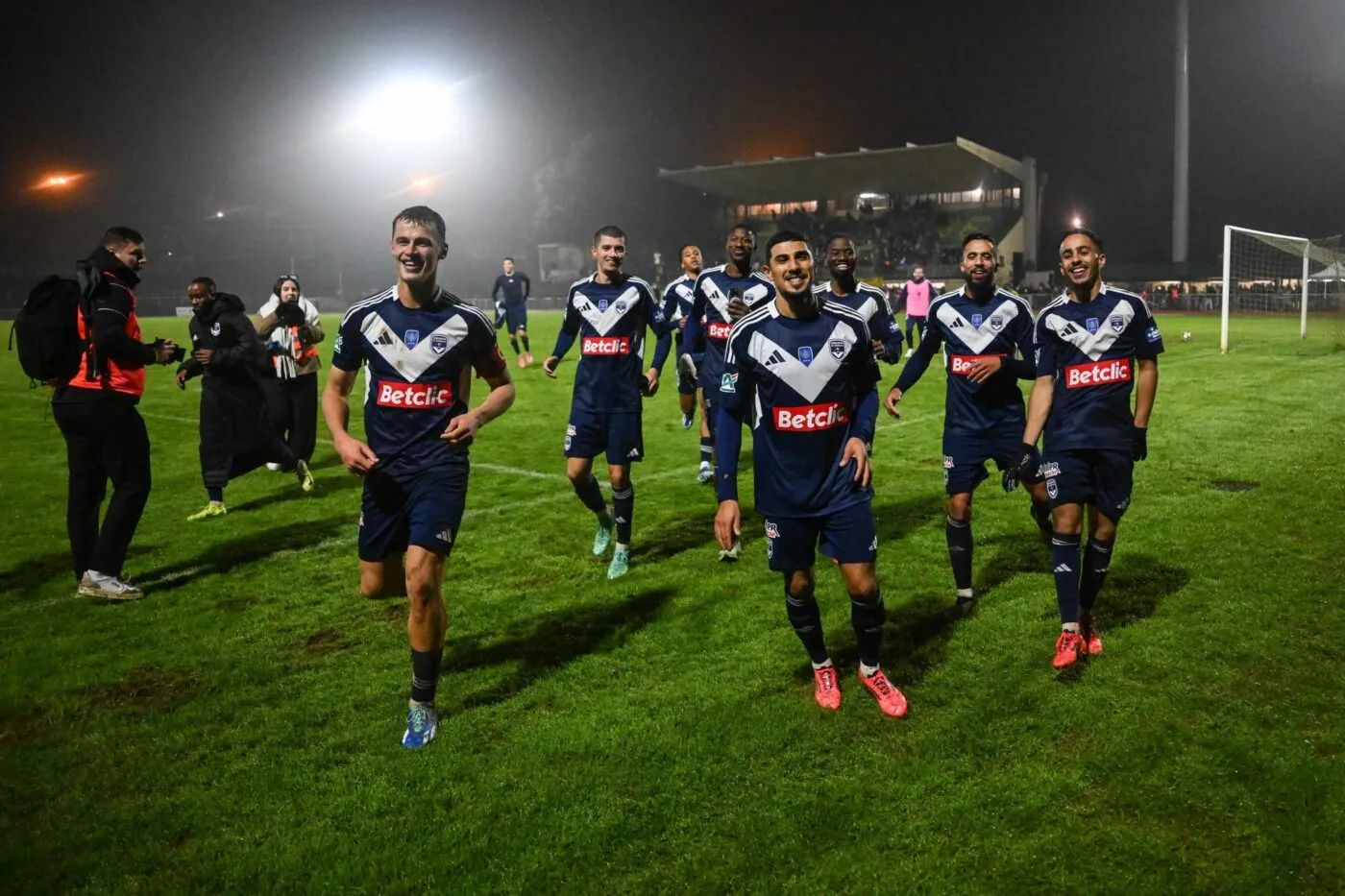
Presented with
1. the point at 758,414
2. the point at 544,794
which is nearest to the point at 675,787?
the point at 544,794

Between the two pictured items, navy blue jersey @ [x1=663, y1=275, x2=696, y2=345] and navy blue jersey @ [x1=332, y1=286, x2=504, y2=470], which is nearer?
navy blue jersey @ [x1=332, y1=286, x2=504, y2=470]

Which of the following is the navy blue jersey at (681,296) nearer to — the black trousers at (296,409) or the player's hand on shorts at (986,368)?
the player's hand on shorts at (986,368)

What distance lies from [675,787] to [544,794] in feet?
1.72

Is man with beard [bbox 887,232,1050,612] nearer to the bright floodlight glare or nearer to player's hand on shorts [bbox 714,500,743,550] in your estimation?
player's hand on shorts [bbox 714,500,743,550]

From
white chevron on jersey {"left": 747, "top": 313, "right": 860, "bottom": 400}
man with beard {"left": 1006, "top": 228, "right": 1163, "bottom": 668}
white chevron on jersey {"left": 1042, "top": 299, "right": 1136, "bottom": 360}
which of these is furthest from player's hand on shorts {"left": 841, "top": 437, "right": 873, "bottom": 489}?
white chevron on jersey {"left": 1042, "top": 299, "right": 1136, "bottom": 360}

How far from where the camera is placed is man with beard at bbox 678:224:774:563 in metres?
8.35

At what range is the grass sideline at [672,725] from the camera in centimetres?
351

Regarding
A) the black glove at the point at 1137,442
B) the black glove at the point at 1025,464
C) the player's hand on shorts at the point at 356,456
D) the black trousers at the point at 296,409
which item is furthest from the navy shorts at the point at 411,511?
the black trousers at the point at 296,409

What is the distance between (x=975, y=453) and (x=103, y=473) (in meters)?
5.78

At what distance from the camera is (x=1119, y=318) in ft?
16.9

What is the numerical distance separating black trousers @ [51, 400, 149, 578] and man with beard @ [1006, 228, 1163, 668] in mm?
5692

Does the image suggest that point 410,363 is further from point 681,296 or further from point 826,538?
point 681,296

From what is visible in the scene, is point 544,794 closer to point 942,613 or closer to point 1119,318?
point 942,613

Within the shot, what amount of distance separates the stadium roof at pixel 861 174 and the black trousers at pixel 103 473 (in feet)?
175
